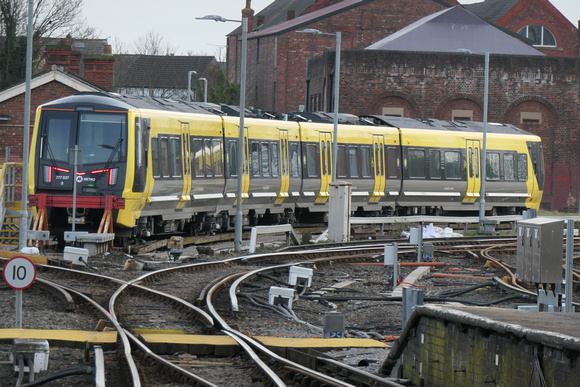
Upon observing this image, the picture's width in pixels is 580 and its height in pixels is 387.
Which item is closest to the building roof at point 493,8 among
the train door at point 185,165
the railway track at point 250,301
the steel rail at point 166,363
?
the train door at point 185,165

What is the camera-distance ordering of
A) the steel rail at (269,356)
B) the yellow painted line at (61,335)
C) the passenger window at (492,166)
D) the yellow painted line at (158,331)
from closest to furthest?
the steel rail at (269,356)
the yellow painted line at (61,335)
the yellow painted line at (158,331)
the passenger window at (492,166)

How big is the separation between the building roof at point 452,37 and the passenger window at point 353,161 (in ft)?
88.3

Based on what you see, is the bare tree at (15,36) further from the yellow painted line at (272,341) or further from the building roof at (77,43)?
the yellow painted line at (272,341)

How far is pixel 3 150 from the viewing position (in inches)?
A: 1676

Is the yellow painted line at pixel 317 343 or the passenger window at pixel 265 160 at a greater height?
the passenger window at pixel 265 160

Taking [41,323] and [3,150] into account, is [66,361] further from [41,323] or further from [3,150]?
[3,150]

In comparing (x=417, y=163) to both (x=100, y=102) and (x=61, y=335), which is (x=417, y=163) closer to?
(x=100, y=102)

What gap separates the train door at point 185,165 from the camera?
2730 cm

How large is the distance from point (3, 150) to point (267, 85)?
122 ft

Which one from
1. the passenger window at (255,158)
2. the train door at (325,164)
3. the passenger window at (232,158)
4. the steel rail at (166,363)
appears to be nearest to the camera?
the steel rail at (166,363)

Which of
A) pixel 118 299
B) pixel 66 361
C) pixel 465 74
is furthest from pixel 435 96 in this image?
pixel 66 361

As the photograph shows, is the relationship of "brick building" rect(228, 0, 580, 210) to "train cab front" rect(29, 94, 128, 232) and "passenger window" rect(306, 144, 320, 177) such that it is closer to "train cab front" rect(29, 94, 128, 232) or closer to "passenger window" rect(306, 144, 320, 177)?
"passenger window" rect(306, 144, 320, 177)

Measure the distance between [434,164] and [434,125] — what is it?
1948 millimetres

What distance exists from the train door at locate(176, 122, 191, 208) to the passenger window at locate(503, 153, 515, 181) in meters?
16.4
